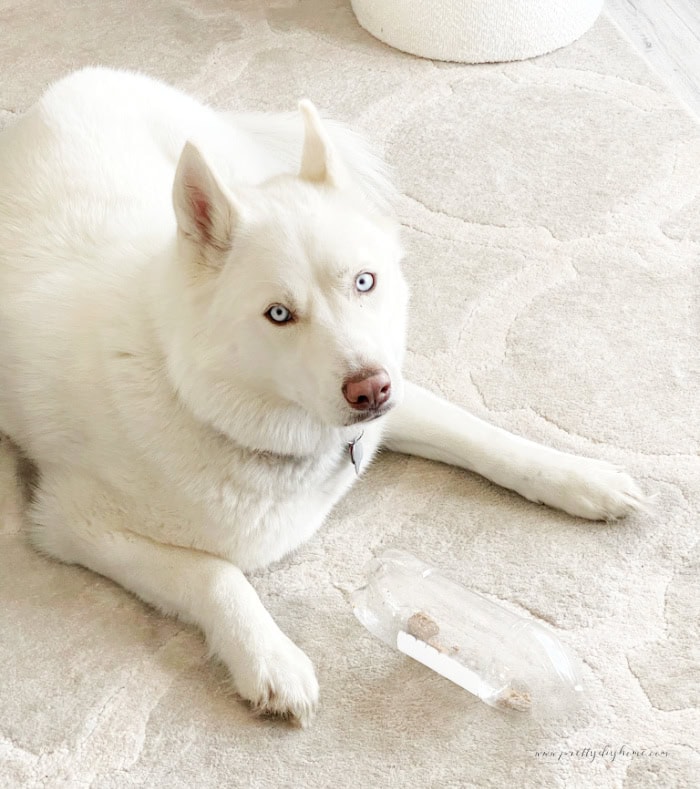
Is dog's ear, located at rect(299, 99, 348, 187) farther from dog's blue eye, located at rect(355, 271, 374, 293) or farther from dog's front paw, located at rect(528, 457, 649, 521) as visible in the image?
dog's front paw, located at rect(528, 457, 649, 521)

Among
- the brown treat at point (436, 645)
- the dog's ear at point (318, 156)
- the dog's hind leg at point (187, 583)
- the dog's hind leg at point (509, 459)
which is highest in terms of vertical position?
the dog's ear at point (318, 156)

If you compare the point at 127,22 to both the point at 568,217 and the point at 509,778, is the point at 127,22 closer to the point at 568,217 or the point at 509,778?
the point at 568,217

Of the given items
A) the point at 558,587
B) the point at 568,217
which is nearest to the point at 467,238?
the point at 568,217

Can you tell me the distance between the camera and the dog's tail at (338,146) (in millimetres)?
2863

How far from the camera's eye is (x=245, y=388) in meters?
1.81

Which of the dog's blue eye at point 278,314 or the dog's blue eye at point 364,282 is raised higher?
the dog's blue eye at point 364,282

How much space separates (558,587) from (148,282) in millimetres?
992

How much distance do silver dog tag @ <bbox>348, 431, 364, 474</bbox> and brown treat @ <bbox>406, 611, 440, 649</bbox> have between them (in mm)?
323

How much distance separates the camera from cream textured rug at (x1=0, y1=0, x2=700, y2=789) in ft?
5.84

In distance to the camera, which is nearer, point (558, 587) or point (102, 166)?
point (558, 587)

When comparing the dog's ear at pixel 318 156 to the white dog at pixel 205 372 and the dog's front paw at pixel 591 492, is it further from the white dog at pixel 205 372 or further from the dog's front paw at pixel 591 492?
the dog's front paw at pixel 591 492

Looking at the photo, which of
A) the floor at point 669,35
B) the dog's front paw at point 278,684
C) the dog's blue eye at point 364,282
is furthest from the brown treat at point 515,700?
the floor at point 669,35

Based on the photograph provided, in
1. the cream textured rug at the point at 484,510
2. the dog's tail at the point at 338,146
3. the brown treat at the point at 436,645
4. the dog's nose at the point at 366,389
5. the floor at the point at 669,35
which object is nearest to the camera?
the dog's nose at the point at 366,389

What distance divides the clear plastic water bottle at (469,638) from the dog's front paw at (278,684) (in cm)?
20
